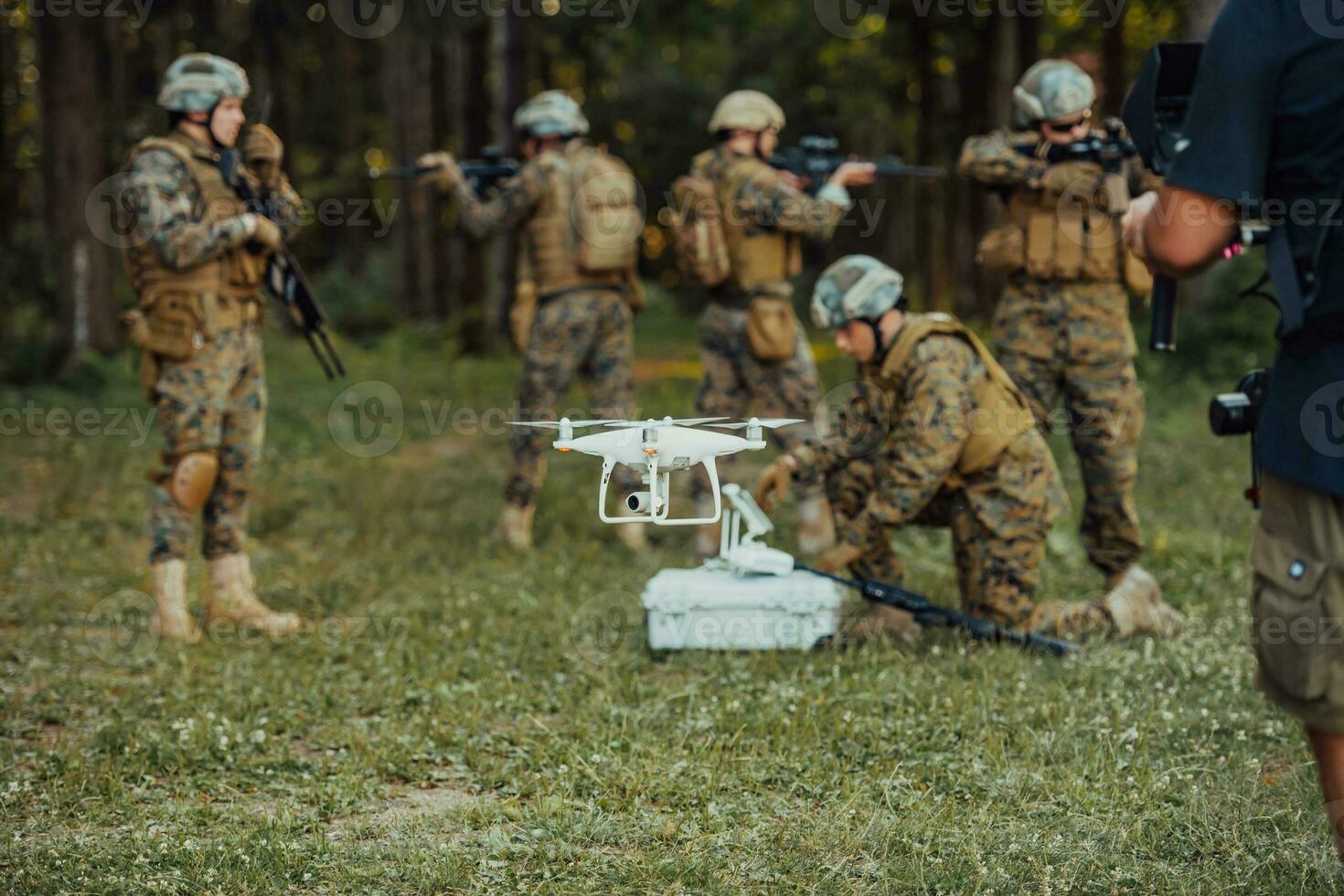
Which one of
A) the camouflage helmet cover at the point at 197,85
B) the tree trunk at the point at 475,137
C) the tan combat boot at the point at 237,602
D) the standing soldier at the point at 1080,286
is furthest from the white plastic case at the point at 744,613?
the tree trunk at the point at 475,137

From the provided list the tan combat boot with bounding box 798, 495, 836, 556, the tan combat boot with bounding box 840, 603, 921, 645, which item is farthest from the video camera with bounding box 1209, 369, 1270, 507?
the tan combat boot with bounding box 798, 495, 836, 556

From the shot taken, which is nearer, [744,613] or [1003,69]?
[744,613]

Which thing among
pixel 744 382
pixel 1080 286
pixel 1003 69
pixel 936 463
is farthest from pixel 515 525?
pixel 1003 69

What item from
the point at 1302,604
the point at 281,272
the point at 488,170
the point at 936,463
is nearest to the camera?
the point at 1302,604

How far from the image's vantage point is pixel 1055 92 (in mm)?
6777

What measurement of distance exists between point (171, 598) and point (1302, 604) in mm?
5295

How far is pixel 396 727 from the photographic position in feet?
17.0

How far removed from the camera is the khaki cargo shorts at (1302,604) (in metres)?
2.69

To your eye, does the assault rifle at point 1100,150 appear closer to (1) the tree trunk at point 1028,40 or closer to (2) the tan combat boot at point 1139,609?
(2) the tan combat boot at point 1139,609

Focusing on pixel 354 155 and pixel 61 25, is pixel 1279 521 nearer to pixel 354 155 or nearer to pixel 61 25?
pixel 61 25

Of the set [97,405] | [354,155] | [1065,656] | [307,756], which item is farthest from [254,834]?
[354,155]

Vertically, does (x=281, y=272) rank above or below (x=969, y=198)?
below

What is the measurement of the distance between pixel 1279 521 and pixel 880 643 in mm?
3319

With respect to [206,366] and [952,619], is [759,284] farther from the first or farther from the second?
[206,366]
